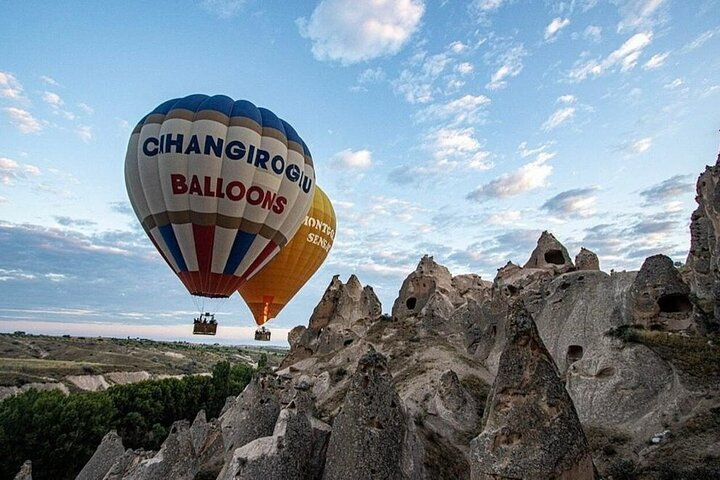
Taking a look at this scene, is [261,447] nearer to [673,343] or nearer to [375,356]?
[375,356]

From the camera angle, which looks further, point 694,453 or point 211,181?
point 211,181

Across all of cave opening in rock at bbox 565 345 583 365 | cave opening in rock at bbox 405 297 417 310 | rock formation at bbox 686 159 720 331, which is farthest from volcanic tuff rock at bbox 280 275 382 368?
rock formation at bbox 686 159 720 331

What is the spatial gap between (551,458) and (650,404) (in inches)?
431

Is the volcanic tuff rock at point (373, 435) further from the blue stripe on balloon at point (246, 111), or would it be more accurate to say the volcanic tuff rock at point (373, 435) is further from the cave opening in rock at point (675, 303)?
the blue stripe on balloon at point (246, 111)

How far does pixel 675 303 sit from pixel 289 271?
21056mm

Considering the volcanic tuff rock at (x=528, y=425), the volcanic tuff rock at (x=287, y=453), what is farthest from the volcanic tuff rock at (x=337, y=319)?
the volcanic tuff rock at (x=528, y=425)

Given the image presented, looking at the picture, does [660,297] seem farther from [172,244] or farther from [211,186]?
[172,244]

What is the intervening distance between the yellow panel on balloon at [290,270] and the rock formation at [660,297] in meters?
18.7

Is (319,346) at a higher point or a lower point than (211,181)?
lower

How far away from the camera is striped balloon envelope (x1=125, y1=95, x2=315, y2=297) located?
2114cm

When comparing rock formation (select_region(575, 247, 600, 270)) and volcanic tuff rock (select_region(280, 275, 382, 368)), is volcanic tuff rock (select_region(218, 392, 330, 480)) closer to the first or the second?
volcanic tuff rock (select_region(280, 275, 382, 368))

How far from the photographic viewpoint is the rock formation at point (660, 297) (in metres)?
19.8

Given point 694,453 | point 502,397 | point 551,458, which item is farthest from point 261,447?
point 694,453

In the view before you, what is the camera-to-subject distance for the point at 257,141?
22.4m
